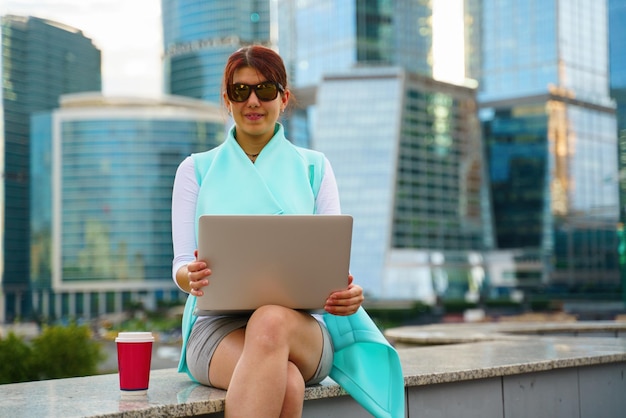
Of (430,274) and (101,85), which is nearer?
(430,274)

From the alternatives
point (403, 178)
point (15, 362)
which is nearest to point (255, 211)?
point (15, 362)

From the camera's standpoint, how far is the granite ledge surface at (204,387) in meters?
2.70

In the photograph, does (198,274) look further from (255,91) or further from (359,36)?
(359,36)

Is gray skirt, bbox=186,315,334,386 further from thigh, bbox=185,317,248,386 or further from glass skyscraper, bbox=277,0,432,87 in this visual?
glass skyscraper, bbox=277,0,432,87

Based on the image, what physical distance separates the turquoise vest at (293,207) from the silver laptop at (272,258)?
296 mm

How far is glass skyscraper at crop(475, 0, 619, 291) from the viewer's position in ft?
297

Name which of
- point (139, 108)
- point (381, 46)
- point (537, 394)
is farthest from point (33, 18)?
point (537, 394)

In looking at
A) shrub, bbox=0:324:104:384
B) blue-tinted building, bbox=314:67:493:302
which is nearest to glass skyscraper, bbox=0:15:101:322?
blue-tinted building, bbox=314:67:493:302

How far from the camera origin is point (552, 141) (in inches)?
3612

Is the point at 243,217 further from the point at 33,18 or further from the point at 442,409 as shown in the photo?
the point at 33,18

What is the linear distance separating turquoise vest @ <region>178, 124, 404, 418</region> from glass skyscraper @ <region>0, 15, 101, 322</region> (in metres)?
116

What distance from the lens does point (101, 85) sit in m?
132

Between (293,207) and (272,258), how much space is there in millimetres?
443

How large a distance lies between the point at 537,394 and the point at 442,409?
2.20 ft
